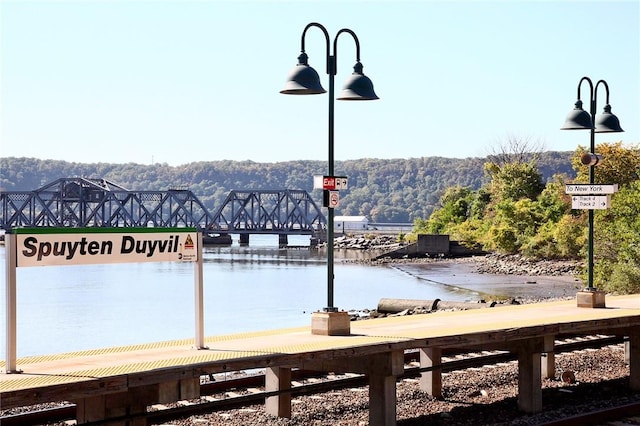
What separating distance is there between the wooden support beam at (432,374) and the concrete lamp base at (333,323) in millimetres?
2206

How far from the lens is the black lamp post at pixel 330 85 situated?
43.0 ft

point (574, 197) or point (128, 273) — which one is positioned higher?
point (574, 197)

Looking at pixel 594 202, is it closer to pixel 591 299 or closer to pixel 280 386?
pixel 591 299

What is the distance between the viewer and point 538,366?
13945 mm

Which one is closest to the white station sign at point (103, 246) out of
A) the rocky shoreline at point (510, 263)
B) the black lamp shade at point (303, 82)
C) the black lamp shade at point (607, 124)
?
the black lamp shade at point (303, 82)

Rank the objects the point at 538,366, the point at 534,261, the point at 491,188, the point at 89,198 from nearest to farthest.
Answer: the point at 538,366, the point at 534,261, the point at 491,188, the point at 89,198

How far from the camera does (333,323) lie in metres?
12.8

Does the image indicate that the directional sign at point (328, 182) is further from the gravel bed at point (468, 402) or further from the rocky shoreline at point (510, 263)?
the rocky shoreline at point (510, 263)

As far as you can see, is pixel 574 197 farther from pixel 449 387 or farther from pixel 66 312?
pixel 66 312

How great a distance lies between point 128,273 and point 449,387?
75610 millimetres

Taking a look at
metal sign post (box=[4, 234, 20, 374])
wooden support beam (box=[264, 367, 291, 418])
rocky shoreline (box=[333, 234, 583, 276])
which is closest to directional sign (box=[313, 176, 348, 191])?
wooden support beam (box=[264, 367, 291, 418])

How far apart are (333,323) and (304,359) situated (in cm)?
208

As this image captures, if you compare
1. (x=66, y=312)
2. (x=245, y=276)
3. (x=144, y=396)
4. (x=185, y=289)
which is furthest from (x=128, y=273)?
(x=144, y=396)

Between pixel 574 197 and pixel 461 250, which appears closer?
pixel 574 197
